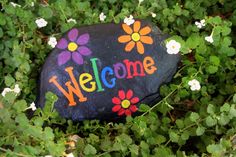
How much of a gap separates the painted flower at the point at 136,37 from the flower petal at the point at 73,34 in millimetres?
158

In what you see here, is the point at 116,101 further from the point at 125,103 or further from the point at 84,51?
the point at 84,51

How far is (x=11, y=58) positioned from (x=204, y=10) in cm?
80

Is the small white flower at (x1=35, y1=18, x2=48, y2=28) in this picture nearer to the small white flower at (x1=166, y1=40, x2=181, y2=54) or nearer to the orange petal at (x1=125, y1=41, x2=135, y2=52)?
the orange petal at (x1=125, y1=41, x2=135, y2=52)

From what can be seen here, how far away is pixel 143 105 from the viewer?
5.34ft

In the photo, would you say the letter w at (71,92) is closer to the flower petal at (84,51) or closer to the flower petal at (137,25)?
the flower petal at (84,51)

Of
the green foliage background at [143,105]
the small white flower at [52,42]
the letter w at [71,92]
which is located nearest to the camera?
the green foliage background at [143,105]

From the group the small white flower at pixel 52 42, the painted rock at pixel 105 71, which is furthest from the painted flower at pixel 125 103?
the small white flower at pixel 52 42

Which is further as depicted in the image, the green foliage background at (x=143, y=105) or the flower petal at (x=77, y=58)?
the flower petal at (x=77, y=58)

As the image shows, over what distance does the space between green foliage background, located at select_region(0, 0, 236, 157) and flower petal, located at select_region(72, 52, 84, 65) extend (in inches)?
6.4

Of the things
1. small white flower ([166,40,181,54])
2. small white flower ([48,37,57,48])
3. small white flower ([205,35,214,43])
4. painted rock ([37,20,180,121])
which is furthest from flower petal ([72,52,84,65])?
small white flower ([205,35,214,43])

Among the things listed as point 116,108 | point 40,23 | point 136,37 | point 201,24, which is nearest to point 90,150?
point 116,108

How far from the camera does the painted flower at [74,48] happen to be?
5.49 feet

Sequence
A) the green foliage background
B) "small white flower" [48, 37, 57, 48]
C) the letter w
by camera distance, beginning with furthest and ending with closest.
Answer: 1. "small white flower" [48, 37, 57, 48]
2. the letter w
3. the green foliage background

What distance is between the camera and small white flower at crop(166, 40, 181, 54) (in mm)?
1688
